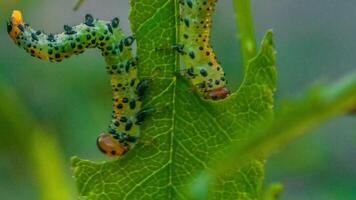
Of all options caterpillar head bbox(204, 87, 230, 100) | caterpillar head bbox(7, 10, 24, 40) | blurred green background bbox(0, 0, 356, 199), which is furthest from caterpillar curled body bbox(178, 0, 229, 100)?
caterpillar head bbox(7, 10, 24, 40)

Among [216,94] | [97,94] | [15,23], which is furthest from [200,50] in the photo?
[97,94]

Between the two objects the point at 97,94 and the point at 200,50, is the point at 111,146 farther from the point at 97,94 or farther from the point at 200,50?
the point at 97,94

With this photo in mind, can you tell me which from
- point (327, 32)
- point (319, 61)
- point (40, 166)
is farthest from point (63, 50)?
point (327, 32)

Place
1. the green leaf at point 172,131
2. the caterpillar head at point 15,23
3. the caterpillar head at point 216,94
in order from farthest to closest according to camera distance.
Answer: the caterpillar head at point 15,23, the caterpillar head at point 216,94, the green leaf at point 172,131

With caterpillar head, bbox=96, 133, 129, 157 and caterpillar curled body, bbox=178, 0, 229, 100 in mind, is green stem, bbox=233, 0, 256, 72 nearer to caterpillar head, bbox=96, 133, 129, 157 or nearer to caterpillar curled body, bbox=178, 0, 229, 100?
caterpillar curled body, bbox=178, 0, 229, 100

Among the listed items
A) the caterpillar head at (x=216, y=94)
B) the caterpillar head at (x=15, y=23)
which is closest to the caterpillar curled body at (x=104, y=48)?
the caterpillar head at (x=15, y=23)

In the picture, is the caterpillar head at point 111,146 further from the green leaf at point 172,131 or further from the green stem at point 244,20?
the green stem at point 244,20

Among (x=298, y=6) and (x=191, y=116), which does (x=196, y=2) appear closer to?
(x=191, y=116)
